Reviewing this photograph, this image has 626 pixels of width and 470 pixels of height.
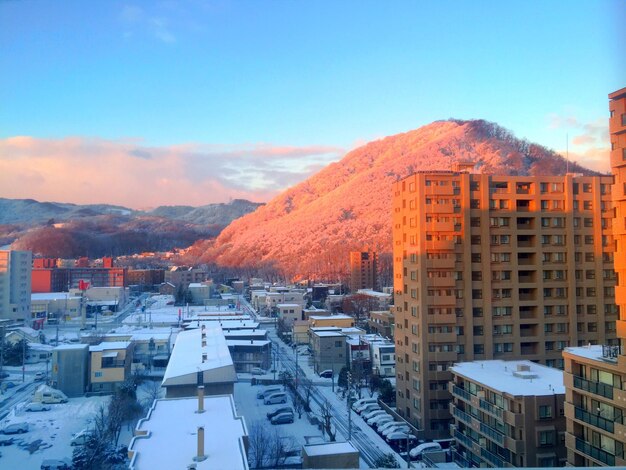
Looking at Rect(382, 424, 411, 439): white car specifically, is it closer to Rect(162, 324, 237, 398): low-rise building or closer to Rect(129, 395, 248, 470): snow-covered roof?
Rect(162, 324, 237, 398): low-rise building

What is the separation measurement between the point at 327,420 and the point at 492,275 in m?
2.04

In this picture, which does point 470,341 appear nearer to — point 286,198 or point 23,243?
point 23,243

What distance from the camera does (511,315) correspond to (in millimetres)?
4953

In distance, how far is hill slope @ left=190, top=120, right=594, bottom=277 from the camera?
24266 mm

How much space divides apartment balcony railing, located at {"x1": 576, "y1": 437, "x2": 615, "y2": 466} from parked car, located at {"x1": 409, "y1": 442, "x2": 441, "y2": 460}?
1.66 metres

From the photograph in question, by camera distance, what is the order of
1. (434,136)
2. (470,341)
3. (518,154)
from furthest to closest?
(434,136)
(518,154)
(470,341)

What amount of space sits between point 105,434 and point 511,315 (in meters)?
3.72

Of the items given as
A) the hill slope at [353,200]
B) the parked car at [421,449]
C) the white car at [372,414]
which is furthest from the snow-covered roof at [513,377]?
the hill slope at [353,200]

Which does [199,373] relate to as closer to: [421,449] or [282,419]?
[282,419]

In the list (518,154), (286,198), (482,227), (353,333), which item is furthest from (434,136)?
(482,227)

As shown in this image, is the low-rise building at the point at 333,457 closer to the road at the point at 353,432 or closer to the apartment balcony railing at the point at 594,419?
the road at the point at 353,432

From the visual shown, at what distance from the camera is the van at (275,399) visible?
5.68 m

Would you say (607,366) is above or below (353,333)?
above

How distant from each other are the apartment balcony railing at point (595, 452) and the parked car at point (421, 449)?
166 cm
